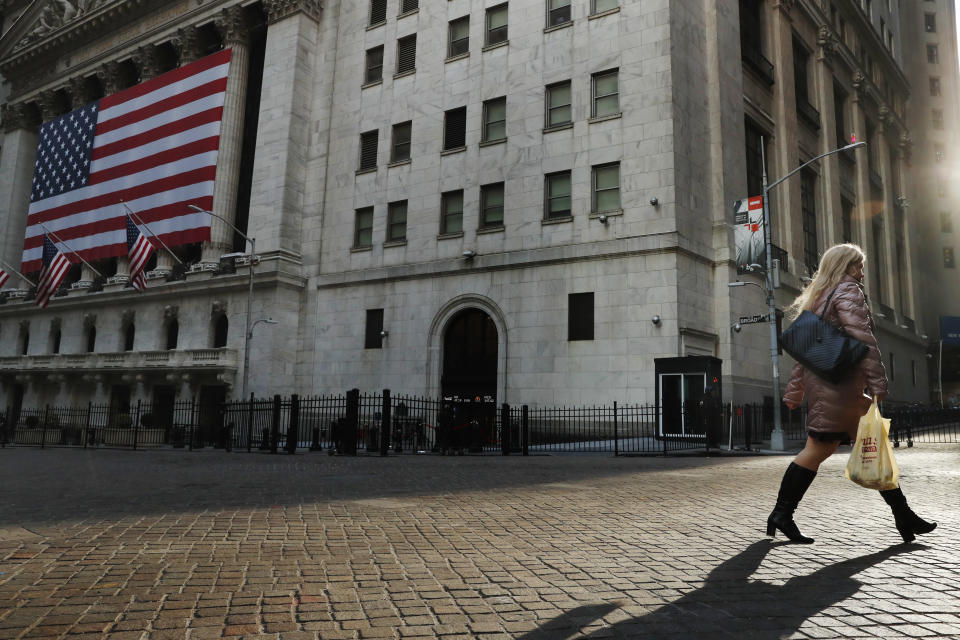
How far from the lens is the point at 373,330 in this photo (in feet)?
107

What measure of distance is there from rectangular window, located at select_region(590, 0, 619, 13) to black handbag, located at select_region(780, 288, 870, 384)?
26406 mm

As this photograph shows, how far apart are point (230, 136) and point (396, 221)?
41.4 ft

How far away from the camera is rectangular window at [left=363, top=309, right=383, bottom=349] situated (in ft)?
106

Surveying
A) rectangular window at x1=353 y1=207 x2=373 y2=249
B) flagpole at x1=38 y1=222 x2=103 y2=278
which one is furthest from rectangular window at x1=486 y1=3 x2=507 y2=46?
flagpole at x1=38 y1=222 x2=103 y2=278

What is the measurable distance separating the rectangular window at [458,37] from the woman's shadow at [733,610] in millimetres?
31463

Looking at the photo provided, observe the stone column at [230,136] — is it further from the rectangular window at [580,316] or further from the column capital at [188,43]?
the rectangular window at [580,316]

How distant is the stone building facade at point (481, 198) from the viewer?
26609 mm

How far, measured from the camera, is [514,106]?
29.9m

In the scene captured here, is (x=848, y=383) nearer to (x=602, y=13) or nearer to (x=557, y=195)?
(x=557, y=195)

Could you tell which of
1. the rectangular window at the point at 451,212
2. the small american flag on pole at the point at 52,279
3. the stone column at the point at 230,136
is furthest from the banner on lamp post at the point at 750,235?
the small american flag on pole at the point at 52,279

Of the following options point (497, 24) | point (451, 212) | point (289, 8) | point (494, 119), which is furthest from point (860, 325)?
point (289, 8)

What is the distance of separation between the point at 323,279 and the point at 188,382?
9.31 metres

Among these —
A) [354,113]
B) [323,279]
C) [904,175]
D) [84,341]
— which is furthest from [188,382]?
[904,175]

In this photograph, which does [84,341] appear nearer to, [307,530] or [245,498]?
[245,498]
